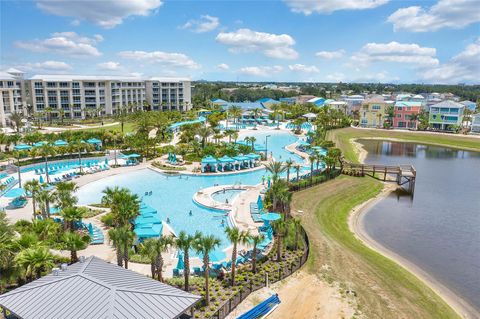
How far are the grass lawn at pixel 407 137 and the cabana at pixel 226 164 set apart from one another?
32499 millimetres

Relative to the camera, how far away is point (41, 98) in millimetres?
105625

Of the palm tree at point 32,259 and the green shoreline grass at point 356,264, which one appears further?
the green shoreline grass at point 356,264

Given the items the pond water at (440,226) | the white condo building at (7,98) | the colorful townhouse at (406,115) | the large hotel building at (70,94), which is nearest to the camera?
the pond water at (440,226)

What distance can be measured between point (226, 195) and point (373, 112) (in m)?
86.7

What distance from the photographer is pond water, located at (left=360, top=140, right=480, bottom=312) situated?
1121 inches

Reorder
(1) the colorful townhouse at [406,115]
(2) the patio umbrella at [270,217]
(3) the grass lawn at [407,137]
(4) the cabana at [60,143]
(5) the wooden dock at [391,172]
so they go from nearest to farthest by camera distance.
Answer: (2) the patio umbrella at [270,217]
(5) the wooden dock at [391,172]
(4) the cabana at [60,143]
(3) the grass lawn at [407,137]
(1) the colorful townhouse at [406,115]

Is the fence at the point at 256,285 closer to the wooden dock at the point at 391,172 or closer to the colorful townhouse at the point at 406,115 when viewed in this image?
the wooden dock at the point at 391,172

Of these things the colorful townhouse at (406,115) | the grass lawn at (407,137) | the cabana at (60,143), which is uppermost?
the colorful townhouse at (406,115)

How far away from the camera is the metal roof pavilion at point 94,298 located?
14.0 metres

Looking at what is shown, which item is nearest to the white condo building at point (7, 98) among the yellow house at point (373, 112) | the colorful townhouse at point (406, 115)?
the yellow house at point (373, 112)

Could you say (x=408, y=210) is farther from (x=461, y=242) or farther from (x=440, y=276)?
(x=440, y=276)

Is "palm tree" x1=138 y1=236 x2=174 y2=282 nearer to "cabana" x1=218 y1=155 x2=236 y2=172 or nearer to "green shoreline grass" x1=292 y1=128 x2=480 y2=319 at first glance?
"green shoreline grass" x1=292 y1=128 x2=480 y2=319

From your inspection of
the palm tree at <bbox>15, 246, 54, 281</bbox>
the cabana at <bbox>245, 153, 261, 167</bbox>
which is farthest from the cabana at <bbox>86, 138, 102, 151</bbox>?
the palm tree at <bbox>15, 246, 54, 281</bbox>

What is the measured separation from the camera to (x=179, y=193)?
150ft
